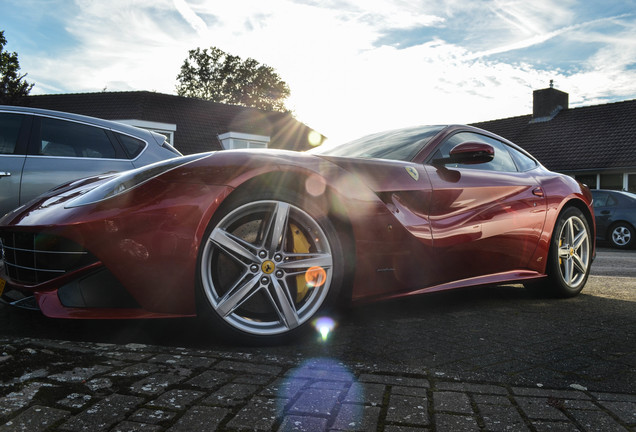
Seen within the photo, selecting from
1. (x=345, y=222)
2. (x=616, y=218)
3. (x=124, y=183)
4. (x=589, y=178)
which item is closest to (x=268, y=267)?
(x=345, y=222)

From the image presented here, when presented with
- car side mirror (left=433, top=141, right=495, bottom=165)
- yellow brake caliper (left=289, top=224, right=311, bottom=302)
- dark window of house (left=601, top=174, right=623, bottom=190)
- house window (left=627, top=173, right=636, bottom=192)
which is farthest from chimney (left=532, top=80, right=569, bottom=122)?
yellow brake caliper (left=289, top=224, right=311, bottom=302)

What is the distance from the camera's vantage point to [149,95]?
2641cm

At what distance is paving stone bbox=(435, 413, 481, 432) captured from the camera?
5.93 ft

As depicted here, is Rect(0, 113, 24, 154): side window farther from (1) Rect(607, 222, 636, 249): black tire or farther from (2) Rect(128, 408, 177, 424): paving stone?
(1) Rect(607, 222, 636, 249): black tire

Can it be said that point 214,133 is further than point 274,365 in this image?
Yes

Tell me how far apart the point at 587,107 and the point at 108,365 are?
3228cm

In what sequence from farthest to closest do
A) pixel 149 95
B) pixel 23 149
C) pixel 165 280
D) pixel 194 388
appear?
pixel 149 95 → pixel 23 149 → pixel 165 280 → pixel 194 388

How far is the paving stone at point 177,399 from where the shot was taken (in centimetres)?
194

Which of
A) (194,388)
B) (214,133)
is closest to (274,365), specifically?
(194,388)

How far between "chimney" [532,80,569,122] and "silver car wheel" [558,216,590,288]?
28.9 meters

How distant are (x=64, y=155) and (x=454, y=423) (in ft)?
14.3

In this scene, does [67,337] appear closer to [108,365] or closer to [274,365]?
[108,365]

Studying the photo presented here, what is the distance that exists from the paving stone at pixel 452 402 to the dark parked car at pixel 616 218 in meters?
12.9

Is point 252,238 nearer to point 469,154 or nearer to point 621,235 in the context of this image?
point 469,154
